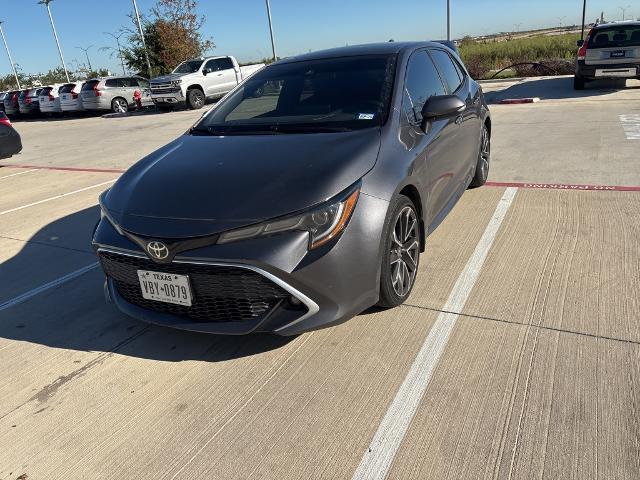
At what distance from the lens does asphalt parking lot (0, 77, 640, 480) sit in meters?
2.18

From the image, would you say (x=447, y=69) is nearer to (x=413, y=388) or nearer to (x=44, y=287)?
(x=413, y=388)

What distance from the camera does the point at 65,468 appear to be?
2262 millimetres

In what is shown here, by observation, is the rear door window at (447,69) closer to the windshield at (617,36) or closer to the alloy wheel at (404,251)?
the alloy wheel at (404,251)

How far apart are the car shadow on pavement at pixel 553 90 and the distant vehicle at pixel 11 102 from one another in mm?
24788

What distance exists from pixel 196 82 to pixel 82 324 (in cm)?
1797

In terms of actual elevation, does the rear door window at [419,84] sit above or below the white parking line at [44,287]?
above

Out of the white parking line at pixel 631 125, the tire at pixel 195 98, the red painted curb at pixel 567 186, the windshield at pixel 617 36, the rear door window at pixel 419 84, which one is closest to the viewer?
the rear door window at pixel 419 84

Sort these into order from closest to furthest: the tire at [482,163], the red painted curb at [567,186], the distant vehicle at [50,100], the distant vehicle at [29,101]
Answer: the red painted curb at [567,186] → the tire at [482,163] → the distant vehicle at [50,100] → the distant vehicle at [29,101]

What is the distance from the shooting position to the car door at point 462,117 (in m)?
4.39

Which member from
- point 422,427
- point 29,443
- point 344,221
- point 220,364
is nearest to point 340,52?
point 344,221

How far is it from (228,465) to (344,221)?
127cm

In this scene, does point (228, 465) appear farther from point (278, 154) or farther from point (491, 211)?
point (491, 211)

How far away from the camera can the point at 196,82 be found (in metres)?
19.8

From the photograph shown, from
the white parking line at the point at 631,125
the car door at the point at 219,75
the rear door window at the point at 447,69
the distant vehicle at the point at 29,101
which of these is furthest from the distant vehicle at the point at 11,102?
the rear door window at the point at 447,69
